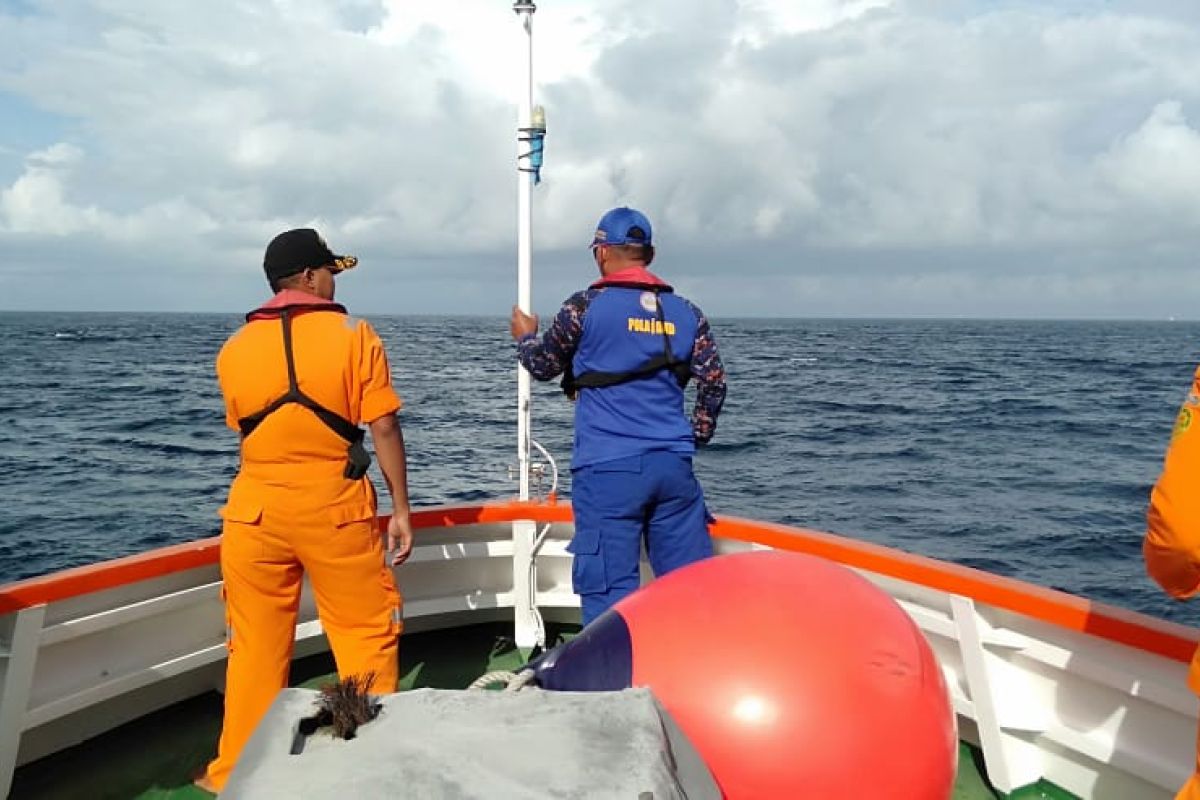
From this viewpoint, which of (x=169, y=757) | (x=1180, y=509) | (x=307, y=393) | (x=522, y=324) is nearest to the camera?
(x=1180, y=509)

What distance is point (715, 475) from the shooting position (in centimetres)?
1633

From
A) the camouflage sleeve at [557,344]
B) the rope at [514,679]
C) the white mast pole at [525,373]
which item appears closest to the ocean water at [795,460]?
the white mast pole at [525,373]

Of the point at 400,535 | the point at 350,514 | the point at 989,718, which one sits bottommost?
the point at 989,718

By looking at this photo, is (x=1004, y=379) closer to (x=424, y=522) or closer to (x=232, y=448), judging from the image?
(x=232, y=448)

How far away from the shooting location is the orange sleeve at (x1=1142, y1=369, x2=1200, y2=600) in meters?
1.57

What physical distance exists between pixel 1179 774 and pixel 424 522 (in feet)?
8.72

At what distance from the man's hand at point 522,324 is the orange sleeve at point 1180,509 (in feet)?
7.16

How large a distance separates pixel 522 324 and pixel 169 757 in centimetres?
189

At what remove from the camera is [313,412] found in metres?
2.72

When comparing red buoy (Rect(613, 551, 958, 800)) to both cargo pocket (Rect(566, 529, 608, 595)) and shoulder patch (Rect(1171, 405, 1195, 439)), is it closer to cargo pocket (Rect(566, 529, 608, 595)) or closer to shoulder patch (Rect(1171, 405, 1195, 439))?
shoulder patch (Rect(1171, 405, 1195, 439))

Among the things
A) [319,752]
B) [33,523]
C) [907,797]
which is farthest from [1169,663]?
[33,523]

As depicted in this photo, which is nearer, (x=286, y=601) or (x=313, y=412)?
(x=313, y=412)

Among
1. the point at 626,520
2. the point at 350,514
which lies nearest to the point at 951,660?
the point at 626,520

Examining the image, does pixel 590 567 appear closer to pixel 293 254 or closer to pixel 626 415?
pixel 626 415
